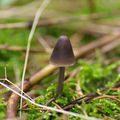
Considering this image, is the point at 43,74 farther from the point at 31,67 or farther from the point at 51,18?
the point at 51,18

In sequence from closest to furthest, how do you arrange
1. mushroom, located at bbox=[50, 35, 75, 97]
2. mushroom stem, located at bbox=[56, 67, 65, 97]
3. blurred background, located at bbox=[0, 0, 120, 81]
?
mushroom, located at bbox=[50, 35, 75, 97] < mushroom stem, located at bbox=[56, 67, 65, 97] < blurred background, located at bbox=[0, 0, 120, 81]

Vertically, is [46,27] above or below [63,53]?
above

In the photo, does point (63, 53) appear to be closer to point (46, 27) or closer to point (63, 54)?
point (63, 54)

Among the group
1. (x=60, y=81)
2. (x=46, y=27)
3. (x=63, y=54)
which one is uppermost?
(x=46, y=27)

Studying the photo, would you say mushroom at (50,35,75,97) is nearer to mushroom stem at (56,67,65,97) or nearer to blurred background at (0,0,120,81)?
mushroom stem at (56,67,65,97)

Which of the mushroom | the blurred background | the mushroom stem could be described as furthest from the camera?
the blurred background

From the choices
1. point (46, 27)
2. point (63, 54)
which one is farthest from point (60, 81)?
point (46, 27)

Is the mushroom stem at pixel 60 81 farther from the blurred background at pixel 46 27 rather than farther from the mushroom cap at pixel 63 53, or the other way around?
the blurred background at pixel 46 27

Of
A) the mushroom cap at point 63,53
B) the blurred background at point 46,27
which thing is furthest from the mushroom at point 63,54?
the blurred background at point 46,27

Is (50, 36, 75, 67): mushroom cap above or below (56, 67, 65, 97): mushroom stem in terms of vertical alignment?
above

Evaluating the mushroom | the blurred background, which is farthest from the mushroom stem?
the blurred background
